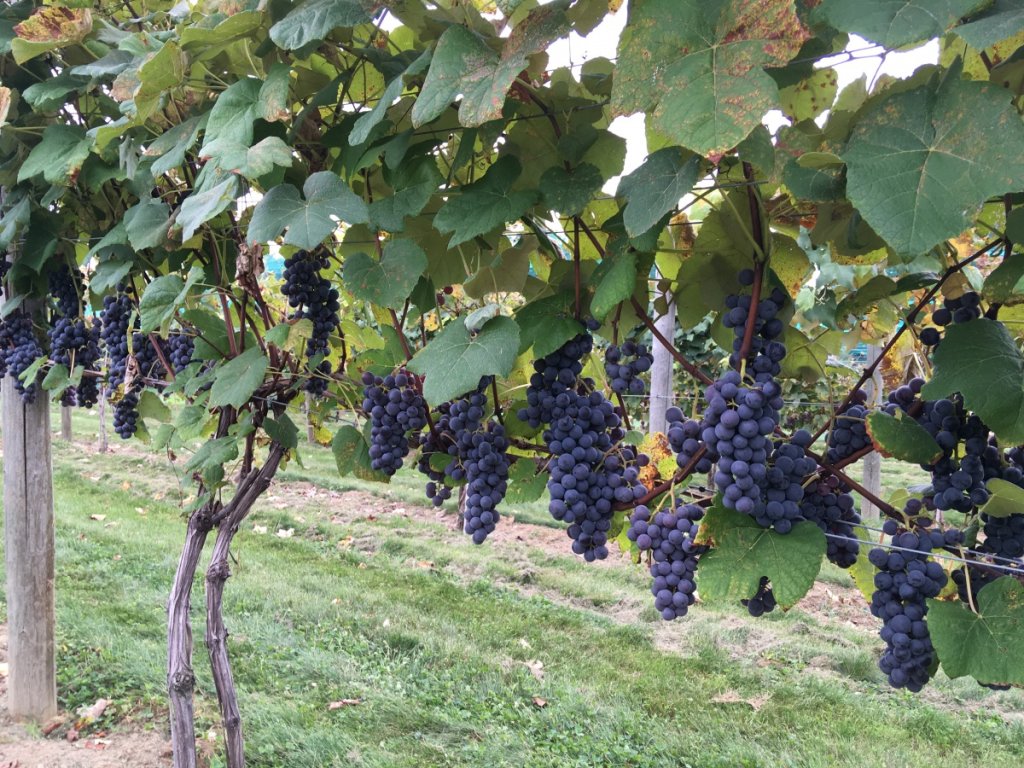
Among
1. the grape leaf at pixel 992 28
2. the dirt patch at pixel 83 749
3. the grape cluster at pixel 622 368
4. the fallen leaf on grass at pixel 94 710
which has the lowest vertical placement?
the dirt patch at pixel 83 749

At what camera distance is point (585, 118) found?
1.31m

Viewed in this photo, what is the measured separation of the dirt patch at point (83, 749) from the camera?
338cm

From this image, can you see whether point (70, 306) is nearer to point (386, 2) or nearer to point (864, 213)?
point (386, 2)

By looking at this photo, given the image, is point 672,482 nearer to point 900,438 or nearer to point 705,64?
point 900,438

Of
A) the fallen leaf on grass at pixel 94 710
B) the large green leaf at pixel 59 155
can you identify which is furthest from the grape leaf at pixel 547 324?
the fallen leaf on grass at pixel 94 710

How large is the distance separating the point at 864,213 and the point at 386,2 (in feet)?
2.58

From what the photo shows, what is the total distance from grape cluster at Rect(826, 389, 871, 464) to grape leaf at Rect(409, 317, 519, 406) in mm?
551

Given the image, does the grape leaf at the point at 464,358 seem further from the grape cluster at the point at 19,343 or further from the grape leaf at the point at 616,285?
the grape cluster at the point at 19,343

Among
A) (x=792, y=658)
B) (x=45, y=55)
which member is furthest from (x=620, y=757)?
(x=45, y=55)

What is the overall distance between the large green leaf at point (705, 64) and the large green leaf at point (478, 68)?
0.14m

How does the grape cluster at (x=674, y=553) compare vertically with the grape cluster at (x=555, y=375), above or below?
below

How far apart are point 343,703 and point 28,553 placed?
5.72 ft

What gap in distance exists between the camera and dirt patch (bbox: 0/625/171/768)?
11.1ft

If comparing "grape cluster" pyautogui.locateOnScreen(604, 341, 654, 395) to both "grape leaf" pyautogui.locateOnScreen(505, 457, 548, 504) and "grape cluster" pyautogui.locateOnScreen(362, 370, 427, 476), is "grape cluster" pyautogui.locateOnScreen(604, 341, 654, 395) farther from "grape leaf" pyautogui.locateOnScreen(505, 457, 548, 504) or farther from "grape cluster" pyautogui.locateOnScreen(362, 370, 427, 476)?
"grape cluster" pyautogui.locateOnScreen(362, 370, 427, 476)
